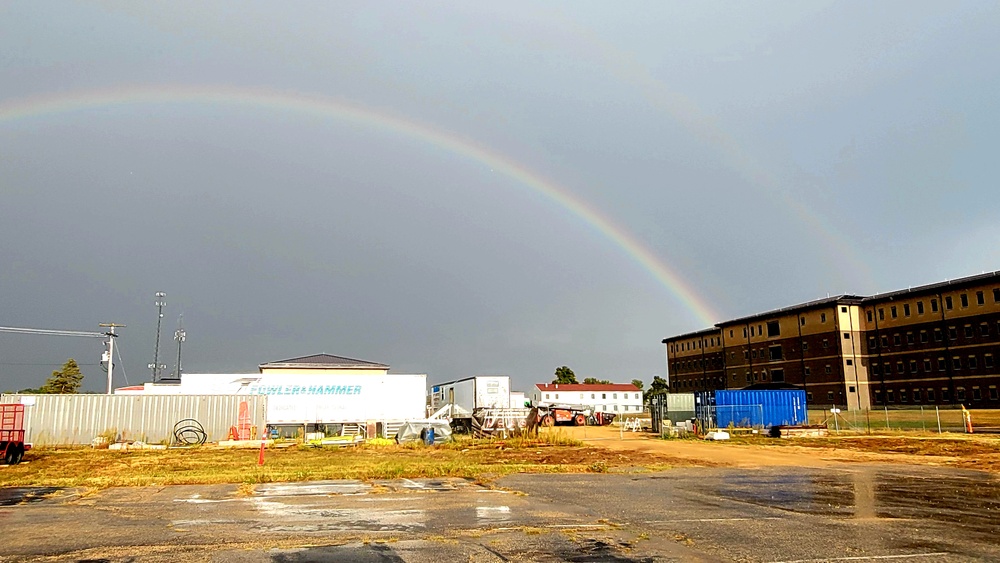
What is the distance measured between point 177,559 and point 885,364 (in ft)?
275

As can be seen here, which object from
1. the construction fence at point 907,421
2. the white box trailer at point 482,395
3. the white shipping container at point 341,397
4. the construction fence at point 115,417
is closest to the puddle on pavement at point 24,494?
the construction fence at point 115,417

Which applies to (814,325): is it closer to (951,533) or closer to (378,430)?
(378,430)

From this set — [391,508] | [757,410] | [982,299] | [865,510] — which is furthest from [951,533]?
[982,299]

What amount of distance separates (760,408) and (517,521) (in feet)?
142

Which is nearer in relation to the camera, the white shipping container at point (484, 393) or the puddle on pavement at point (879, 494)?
the puddle on pavement at point (879, 494)

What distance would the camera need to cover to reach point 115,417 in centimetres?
4316

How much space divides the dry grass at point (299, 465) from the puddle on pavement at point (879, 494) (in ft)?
20.0

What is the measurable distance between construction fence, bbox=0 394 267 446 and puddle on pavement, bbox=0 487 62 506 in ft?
78.9

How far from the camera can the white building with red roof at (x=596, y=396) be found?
13800 centimetres

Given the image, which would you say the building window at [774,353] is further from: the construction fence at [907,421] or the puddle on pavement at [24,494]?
the puddle on pavement at [24,494]

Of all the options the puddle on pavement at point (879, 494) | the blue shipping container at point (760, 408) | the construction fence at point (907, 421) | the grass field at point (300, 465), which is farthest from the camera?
the blue shipping container at point (760, 408)

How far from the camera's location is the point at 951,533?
11094 mm

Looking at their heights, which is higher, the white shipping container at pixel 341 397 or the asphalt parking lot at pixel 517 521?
the white shipping container at pixel 341 397

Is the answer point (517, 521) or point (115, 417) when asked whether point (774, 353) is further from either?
point (517, 521)
